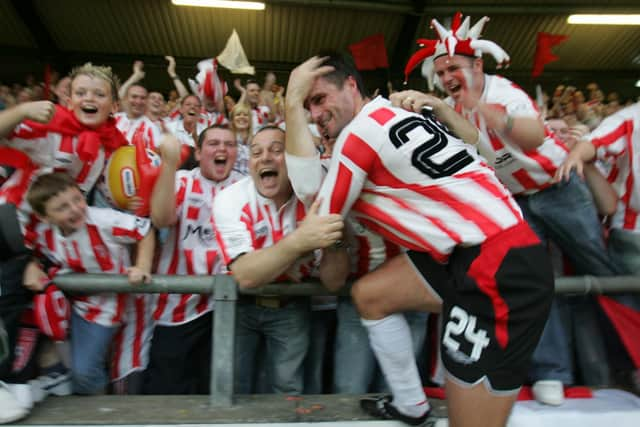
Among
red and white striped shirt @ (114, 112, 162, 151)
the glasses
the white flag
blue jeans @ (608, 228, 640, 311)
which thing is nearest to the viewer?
blue jeans @ (608, 228, 640, 311)

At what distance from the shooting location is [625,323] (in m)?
2.37

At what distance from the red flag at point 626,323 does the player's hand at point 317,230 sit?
5.15 ft

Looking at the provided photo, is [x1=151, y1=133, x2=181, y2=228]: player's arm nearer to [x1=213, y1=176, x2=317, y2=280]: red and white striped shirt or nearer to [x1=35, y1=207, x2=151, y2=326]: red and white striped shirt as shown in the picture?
[x1=35, y1=207, x2=151, y2=326]: red and white striped shirt

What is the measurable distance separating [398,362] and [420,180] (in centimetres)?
75

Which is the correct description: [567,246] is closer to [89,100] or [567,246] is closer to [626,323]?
[626,323]

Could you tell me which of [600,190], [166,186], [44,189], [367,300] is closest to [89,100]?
[44,189]

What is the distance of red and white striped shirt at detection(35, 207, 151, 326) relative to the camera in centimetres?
220

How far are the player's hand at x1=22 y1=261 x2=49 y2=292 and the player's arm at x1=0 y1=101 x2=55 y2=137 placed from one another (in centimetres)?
61

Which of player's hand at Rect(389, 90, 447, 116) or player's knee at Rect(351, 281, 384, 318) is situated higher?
player's hand at Rect(389, 90, 447, 116)

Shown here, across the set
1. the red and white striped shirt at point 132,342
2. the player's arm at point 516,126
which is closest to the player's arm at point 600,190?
the player's arm at point 516,126

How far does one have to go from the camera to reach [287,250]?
184cm

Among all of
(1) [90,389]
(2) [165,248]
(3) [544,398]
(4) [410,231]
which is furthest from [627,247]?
(1) [90,389]

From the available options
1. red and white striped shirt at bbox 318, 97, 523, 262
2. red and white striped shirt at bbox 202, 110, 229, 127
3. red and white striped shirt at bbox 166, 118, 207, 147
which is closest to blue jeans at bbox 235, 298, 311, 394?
red and white striped shirt at bbox 318, 97, 523, 262

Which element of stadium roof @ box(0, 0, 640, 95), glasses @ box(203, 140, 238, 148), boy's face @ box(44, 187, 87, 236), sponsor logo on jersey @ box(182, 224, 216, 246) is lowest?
sponsor logo on jersey @ box(182, 224, 216, 246)
